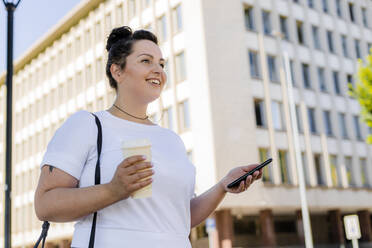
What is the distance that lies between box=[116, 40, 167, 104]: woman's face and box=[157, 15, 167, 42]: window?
29.6m

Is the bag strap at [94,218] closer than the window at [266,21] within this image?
Yes

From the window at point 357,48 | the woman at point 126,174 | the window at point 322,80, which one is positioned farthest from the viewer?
the window at point 357,48

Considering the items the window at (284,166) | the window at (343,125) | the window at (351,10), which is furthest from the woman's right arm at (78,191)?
the window at (351,10)

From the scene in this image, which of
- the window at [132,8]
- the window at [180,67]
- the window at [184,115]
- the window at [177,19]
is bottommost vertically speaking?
the window at [184,115]

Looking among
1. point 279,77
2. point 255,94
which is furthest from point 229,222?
point 279,77

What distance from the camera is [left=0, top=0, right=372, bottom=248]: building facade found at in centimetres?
2797

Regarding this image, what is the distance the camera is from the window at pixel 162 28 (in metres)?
31.8

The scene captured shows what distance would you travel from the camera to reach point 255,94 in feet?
98.2

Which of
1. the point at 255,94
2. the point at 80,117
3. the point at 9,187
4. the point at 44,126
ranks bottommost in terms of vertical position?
the point at 80,117

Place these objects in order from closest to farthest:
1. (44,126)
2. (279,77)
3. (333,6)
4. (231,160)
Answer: (231,160), (279,77), (333,6), (44,126)

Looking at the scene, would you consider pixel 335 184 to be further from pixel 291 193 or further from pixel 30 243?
pixel 30 243

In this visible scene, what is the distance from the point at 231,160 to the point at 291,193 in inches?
205

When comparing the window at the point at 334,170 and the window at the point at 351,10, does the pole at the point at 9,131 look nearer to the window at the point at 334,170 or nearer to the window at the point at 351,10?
the window at the point at 334,170

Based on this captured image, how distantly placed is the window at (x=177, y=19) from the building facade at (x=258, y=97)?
3.1 inches
